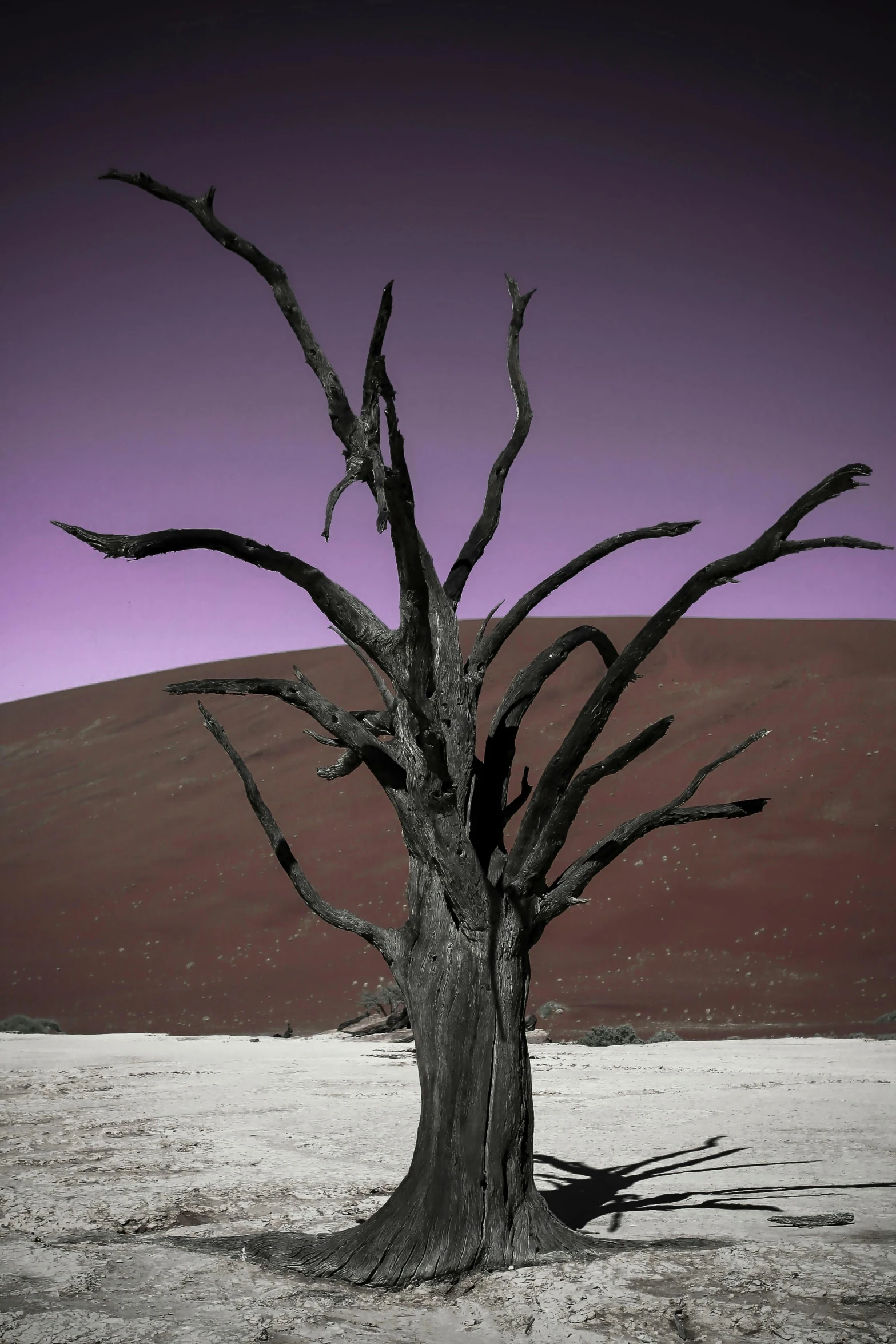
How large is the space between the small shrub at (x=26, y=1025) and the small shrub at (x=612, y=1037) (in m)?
12.7

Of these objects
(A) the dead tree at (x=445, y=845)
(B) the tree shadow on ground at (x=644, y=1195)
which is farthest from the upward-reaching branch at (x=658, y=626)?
(B) the tree shadow on ground at (x=644, y=1195)

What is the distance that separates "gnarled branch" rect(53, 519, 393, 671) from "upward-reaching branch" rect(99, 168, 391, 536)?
569 millimetres

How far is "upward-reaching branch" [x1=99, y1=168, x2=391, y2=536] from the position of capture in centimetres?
504

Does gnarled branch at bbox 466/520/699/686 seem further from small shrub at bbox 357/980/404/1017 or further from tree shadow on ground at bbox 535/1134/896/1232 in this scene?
small shrub at bbox 357/980/404/1017

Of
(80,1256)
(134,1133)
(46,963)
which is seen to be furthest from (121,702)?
(80,1256)

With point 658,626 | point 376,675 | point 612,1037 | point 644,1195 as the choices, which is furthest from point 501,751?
point 612,1037

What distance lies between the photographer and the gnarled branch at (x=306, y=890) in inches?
208

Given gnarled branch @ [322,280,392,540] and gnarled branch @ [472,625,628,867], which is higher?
gnarled branch @ [322,280,392,540]

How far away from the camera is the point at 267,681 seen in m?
5.34

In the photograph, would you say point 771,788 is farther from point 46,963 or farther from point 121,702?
point 121,702

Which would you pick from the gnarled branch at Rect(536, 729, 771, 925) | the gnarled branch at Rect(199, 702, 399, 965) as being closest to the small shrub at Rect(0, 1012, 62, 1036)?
the gnarled branch at Rect(199, 702, 399, 965)

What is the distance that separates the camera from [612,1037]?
18.9m

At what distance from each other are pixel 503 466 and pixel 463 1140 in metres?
3.67

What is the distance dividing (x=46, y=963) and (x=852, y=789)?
27720mm
